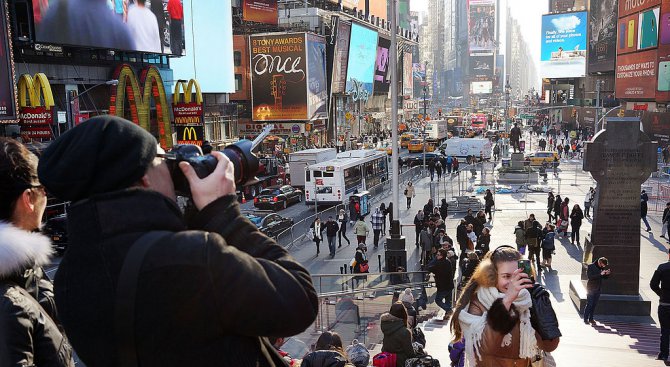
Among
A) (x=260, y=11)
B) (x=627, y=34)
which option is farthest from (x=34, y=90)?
(x=627, y=34)

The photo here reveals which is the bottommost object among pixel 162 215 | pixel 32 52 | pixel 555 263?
pixel 555 263

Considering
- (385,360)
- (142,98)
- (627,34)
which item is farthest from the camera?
(627,34)

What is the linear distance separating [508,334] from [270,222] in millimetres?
20557

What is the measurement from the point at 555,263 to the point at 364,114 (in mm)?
68785

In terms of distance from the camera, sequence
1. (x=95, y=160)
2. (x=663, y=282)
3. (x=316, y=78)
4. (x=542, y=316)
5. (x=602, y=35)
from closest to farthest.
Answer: (x=95, y=160) < (x=542, y=316) < (x=663, y=282) < (x=316, y=78) < (x=602, y=35)

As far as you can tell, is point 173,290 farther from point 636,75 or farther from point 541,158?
point 636,75

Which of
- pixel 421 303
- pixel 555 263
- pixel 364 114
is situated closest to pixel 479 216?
pixel 555 263

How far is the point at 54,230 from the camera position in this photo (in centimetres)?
2094

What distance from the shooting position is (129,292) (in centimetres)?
185

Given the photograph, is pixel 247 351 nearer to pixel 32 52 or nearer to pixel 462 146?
pixel 32 52

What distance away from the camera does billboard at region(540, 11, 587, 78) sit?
335 feet

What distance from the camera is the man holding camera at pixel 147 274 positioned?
1.85 meters

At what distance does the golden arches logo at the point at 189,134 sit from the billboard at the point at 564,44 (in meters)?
78.8

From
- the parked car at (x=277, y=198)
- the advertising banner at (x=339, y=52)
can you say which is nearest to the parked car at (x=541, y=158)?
the parked car at (x=277, y=198)
